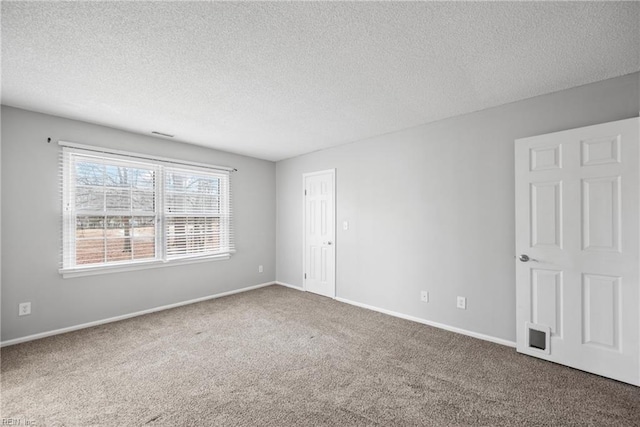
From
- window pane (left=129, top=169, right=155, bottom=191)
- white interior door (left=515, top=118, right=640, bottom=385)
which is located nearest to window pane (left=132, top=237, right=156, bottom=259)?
window pane (left=129, top=169, right=155, bottom=191)

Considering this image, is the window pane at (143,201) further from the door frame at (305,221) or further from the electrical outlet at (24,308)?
the door frame at (305,221)

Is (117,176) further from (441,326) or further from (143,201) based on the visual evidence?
(441,326)

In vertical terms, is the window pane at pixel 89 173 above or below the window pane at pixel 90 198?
above

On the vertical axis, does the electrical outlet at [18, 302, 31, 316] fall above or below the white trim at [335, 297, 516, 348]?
above

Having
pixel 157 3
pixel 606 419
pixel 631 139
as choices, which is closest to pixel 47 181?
pixel 157 3

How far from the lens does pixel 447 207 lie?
10.8 ft

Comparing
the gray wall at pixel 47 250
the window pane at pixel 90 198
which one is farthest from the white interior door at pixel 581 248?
the window pane at pixel 90 198

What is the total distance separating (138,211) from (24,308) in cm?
147

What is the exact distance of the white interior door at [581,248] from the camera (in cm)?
218

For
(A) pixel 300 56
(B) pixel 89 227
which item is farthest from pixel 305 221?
(A) pixel 300 56

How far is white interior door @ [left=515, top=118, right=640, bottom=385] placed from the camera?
2.18 m

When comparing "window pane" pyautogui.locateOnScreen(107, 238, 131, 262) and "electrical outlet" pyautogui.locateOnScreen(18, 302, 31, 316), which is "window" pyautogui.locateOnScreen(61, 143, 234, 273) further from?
"electrical outlet" pyautogui.locateOnScreen(18, 302, 31, 316)

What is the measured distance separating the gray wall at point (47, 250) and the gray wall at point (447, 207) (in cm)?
262

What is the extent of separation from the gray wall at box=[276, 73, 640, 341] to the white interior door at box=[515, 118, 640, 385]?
0.70 feet
